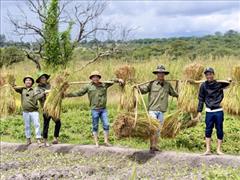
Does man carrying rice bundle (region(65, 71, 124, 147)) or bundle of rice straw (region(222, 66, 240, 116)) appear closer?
bundle of rice straw (region(222, 66, 240, 116))

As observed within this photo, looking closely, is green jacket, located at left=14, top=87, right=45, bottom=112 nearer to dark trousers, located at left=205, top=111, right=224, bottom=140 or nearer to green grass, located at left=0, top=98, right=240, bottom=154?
green grass, located at left=0, top=98, right=240, bottom=154

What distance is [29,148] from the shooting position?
1090 centimetres

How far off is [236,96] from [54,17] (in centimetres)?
1523

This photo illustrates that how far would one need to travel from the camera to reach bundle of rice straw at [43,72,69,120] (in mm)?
10305

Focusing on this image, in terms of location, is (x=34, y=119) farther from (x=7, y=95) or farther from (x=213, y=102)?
(x=213, y=102)

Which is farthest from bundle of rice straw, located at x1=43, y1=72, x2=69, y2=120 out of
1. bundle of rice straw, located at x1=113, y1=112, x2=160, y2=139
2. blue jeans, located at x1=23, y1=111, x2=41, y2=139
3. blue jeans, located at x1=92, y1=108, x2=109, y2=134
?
bundle of rice straw, located at x1=113, y1=112, x2=160, y2=139

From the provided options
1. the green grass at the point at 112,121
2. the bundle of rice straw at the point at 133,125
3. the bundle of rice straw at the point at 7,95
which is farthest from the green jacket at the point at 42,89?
the bundle of rice straw at the point at 133,125

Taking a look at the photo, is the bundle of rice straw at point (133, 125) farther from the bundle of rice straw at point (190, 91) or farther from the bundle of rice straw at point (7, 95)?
the bundle of rice straw at point (7, 95)

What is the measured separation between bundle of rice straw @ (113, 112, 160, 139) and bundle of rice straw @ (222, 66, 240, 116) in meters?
1.22

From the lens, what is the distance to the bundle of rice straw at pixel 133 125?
8.66 meters

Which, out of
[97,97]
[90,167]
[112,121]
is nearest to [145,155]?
[90,167]

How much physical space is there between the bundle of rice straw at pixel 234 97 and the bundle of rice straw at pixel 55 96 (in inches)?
135

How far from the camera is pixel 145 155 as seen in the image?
899 centimetres

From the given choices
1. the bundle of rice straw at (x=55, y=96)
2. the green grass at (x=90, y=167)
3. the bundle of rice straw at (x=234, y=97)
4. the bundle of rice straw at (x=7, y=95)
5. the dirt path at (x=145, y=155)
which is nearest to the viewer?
the green grass at (x=90, y=167)
